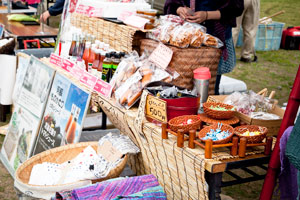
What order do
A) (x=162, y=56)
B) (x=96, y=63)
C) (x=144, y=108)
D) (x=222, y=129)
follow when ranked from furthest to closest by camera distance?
(x=96, y=63)
(x=162, y=56)
(x=144, y=108)
(x=222, y=129)

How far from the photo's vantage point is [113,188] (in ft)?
6.35

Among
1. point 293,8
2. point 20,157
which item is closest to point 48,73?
point 20,157

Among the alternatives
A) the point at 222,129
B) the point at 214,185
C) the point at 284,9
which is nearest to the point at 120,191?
the point at 214,185

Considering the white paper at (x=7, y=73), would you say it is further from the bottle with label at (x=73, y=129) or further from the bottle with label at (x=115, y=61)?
the bottle with label at (x=115, y=61)

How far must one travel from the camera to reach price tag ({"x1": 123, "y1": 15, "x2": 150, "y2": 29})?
8.96ft

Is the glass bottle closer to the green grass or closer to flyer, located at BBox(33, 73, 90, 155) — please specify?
flyer, located at BBox(33, 73, 90, 155)

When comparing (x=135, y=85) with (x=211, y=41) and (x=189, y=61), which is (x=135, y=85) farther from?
(x=211, y=41)

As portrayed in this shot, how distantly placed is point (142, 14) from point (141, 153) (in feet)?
3.54

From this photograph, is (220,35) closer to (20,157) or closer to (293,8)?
(20,157)

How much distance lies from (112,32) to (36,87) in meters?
0.81

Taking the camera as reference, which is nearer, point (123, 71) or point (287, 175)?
point (287, 175)

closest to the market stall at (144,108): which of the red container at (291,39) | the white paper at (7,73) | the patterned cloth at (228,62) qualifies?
the patterned cloth at (228,62)

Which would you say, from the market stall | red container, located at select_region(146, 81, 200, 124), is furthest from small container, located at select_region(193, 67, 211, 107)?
red container, located at select_region(146, 81, 200, 124)

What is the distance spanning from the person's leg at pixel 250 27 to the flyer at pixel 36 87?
4.86 meters
